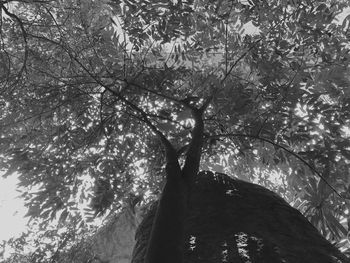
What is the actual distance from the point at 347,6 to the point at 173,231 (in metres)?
3.66

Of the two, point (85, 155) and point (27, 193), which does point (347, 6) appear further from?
point (27, 193)

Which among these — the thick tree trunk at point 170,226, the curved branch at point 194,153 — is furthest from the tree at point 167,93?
the thick tree trunk at point 170,226

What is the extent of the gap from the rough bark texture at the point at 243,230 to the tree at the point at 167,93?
0.69 metres

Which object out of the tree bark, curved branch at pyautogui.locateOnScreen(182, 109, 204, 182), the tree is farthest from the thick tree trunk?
the tree

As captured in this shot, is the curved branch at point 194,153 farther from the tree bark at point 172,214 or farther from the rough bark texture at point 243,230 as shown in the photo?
the rough bark texture at point 243,230

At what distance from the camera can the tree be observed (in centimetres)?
371

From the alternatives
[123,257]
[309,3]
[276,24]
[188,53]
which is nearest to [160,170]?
[188,53]

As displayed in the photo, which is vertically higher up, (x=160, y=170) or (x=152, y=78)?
(x=152, y=78)

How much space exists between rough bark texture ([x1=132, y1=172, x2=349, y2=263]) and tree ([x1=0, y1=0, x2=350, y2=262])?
2.27 feet

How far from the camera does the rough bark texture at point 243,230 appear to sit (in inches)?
76.5

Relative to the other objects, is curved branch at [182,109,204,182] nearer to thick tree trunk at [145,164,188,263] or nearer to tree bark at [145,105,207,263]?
tree bark at [145,105,207,263]

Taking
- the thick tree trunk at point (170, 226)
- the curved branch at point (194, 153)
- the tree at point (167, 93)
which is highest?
the tree at point (167, 93)

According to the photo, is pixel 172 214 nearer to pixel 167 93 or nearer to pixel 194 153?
pixel 194 153

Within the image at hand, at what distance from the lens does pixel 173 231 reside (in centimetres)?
180
